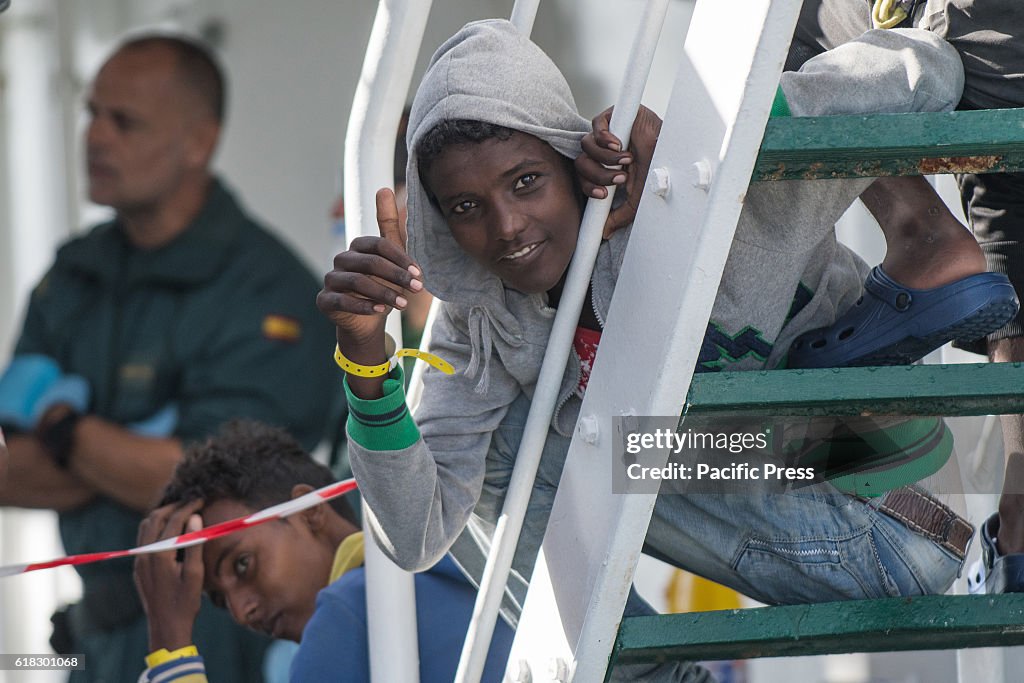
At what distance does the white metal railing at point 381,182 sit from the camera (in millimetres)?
1970

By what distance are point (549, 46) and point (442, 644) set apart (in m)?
2.88

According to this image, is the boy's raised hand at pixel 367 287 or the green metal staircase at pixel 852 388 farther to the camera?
the boy's raised hand at pixel 367 287

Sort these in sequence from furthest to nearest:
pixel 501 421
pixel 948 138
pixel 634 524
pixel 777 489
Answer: pixel 501 421, pixel 777 489, pixel 634 524, pixel 948 138

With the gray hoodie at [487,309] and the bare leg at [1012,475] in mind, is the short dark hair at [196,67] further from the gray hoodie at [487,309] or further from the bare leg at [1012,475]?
the bare leg at [1012,475]

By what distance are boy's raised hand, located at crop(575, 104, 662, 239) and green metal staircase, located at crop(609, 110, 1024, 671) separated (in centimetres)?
25

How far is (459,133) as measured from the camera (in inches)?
67.0

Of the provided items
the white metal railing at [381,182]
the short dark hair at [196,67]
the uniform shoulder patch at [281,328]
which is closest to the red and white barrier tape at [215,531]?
the white metal railing at [381,182]

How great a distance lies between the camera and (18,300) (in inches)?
175

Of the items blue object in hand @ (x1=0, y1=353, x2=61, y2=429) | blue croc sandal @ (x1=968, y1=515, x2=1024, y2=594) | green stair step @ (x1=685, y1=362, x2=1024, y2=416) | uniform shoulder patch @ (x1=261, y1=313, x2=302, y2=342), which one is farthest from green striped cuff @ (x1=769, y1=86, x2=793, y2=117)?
blue object in hand @ (x1=0, y1=353, x2=61, y2=429)

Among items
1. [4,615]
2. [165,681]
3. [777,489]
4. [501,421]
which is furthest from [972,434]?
[4,615]

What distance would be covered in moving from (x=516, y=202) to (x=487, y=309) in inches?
6.1

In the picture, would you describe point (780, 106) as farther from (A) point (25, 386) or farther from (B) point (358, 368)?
(A) point (25, 386)

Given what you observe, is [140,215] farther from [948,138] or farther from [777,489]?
[948,138]

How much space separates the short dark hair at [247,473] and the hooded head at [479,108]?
922mm
